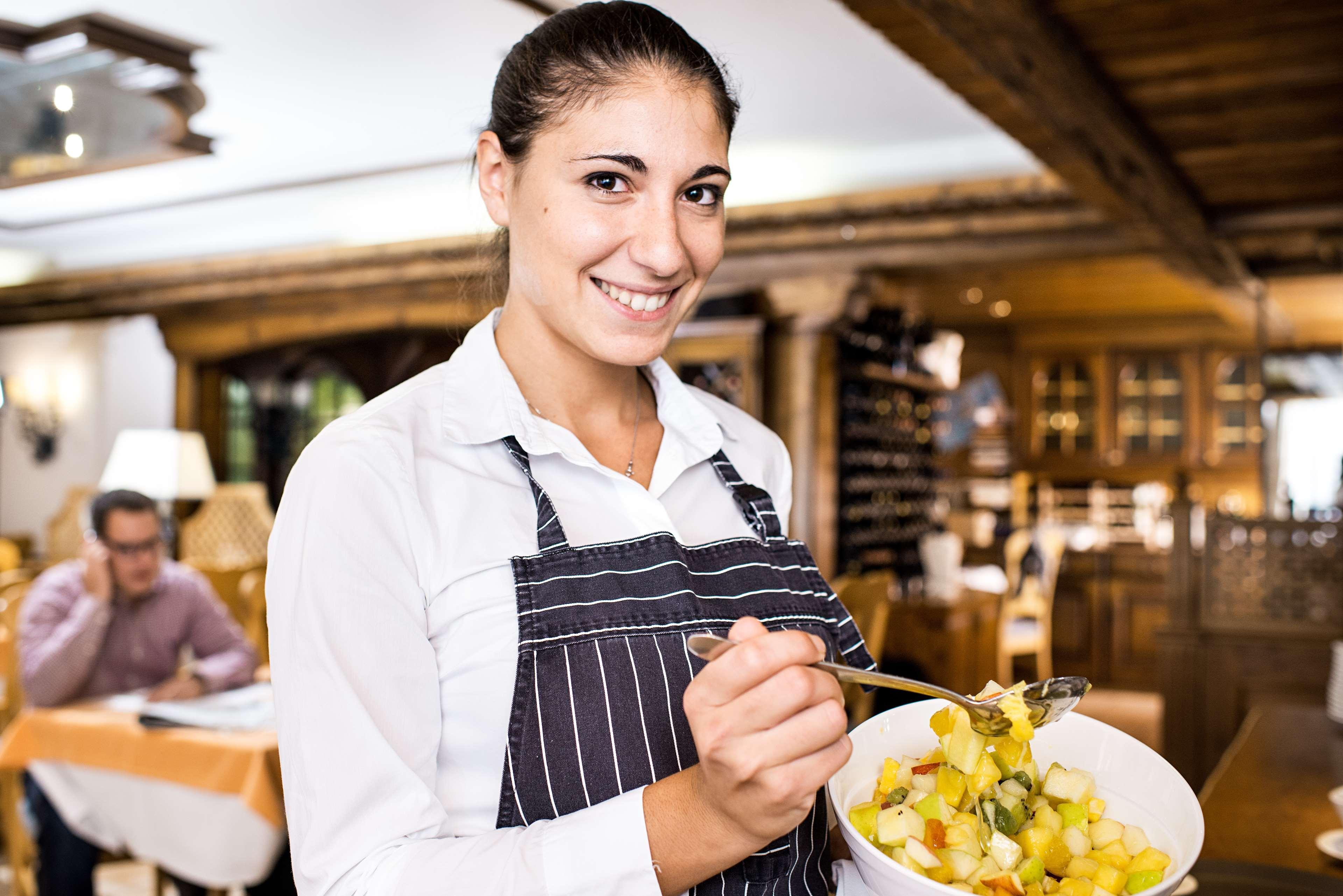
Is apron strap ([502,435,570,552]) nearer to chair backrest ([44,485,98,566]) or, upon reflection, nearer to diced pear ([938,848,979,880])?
diced pear ([938,848,979,880])

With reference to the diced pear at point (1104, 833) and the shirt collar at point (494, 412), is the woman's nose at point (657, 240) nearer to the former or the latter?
the shirt collar at point (494, 412)

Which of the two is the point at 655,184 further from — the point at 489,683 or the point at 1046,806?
the point at 1046,806

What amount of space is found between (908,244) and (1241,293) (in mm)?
2194

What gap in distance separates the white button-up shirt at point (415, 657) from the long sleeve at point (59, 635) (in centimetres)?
305

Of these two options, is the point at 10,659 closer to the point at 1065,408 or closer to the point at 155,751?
the point at 155,751

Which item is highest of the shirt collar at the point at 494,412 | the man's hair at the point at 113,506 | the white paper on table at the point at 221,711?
the shirt collar at the point at 494,412

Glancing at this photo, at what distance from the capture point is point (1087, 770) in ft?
3.55

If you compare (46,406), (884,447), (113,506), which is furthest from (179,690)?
(46,406)

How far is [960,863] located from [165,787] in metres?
2.74

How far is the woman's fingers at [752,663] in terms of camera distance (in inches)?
30.2

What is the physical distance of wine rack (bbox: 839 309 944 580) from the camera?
620cm

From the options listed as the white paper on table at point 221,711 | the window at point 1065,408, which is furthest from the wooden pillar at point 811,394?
the window at point 1065,408

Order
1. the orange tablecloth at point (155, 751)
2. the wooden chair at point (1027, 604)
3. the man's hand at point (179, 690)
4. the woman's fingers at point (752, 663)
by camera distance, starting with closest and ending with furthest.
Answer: the woman's fingers at point (752, 663) < the orange tablecloth at point (155, 751) < the man's hand at point (179, 690) < the wooden chair at point (1027, 604)

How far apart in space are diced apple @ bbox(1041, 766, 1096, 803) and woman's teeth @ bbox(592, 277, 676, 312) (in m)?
0.57
